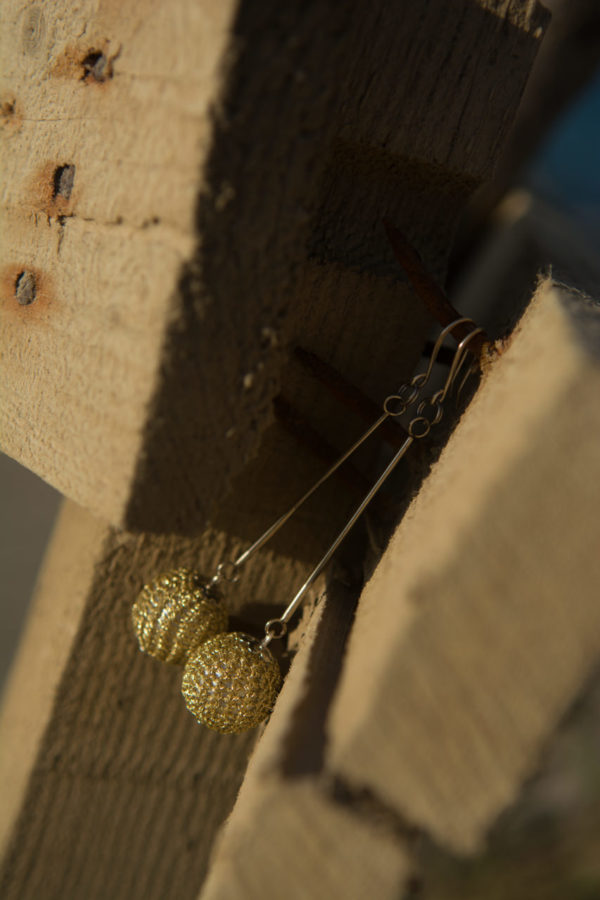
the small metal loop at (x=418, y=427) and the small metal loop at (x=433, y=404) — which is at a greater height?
the small metal loop at (x=433, y=404)

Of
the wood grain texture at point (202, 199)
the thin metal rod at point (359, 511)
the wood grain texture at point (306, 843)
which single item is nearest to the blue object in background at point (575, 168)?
the wood grain texture at point (202, 199)

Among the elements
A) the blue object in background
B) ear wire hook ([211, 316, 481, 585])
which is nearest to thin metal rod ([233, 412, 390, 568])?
ear wire hook ([211, 316, 481, 585])

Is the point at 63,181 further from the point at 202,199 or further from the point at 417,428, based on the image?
the point at 417,428

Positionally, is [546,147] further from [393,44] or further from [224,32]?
[224,32]

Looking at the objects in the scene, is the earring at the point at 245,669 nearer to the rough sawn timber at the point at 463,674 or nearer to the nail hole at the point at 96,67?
the rough sawn timber at the point at 463,674

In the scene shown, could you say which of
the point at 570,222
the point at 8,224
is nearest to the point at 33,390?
the point at 8,224
